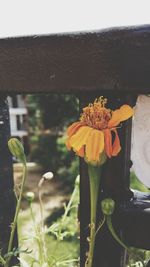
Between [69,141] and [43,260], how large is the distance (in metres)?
0.33

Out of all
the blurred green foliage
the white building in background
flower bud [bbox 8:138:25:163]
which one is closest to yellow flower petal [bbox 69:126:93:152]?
flower bud [bbox 8:138:25:163]

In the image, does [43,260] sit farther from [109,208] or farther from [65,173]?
[65,173]

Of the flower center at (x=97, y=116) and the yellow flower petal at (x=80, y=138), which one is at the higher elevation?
the flower center at (x=97, y=116)

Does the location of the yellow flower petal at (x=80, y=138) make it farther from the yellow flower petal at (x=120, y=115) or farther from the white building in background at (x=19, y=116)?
the white building in background at (x=19, y=116)

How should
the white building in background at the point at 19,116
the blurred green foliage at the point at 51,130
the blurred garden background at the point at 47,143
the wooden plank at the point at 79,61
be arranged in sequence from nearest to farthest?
the wooden plank at the point at 79,61
the blurred garden background at the point at 47,143
the blurred green foliage at the point at 51,130
the white building in background at the point at 19,116

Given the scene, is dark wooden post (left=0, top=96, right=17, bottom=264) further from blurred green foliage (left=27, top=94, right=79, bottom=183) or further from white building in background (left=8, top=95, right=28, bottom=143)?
white building in background (left=8, top=95, right=28, bottom=143)

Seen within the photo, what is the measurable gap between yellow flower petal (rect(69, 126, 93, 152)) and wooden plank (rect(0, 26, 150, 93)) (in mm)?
65

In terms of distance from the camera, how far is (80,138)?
1.65ft

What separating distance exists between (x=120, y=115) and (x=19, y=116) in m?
7.55

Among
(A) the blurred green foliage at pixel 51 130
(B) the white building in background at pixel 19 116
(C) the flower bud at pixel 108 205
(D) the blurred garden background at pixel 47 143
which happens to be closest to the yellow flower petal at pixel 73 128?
(C) the flower bud at pixel 108 205

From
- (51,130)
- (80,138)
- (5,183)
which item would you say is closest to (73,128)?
(80,138)

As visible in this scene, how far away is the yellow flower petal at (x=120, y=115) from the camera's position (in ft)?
1.63

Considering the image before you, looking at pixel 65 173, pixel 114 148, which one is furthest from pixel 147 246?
pixel 65 173

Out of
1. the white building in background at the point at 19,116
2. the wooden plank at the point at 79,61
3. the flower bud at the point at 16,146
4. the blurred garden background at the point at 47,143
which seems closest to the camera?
the wooden plank at the point at 79,61
